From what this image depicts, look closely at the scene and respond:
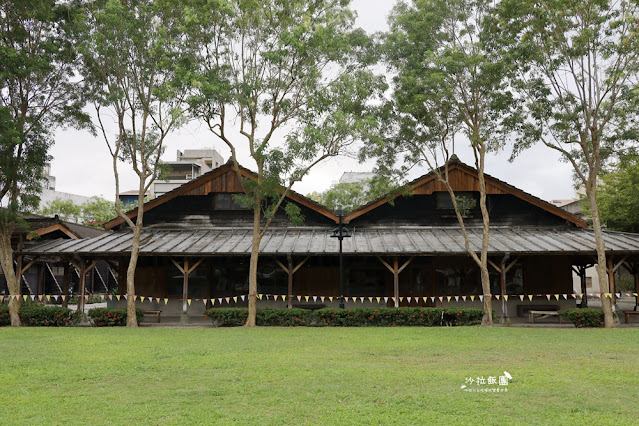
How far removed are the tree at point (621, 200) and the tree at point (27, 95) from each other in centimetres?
3097

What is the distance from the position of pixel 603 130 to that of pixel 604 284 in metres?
5.63

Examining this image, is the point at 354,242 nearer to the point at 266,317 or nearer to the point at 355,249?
the point at 355,249

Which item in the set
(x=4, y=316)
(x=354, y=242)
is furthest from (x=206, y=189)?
(x=4, y=316)

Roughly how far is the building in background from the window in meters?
58.0

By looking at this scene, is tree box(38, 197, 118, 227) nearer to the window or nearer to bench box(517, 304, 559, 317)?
the window

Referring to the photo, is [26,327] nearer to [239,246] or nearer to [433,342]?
[239,246]

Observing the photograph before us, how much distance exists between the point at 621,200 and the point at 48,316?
3439 centimetres

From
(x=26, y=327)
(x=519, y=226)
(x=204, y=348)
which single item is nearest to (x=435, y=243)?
(x=519, y=226)

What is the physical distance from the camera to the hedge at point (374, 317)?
59.9 feet

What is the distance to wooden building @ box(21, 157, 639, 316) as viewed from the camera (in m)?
20.1

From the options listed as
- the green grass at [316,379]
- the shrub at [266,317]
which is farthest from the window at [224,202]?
the green grass at [316,379]

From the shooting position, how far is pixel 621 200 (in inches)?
1329

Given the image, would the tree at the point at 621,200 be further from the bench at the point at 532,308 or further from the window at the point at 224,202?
the window at the point at 224,202

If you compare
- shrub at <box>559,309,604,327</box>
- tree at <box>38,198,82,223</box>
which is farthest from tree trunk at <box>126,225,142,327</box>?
tree at <box>38,198,82,223</box>
